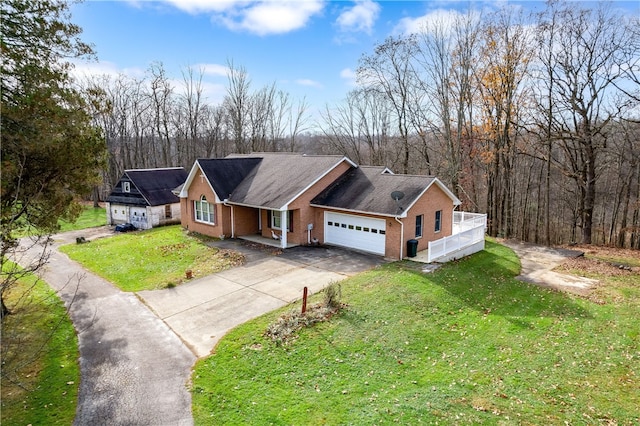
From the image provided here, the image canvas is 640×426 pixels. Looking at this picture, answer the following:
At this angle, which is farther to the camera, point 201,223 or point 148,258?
point 201,223

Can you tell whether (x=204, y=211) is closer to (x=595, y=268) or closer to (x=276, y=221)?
(x=276, y=221)

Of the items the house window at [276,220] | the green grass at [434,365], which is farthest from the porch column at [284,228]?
the green grass at [434,365]

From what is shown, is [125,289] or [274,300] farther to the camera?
[125,289]

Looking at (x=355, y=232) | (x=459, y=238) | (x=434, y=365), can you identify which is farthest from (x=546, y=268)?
(x=434, y=365)

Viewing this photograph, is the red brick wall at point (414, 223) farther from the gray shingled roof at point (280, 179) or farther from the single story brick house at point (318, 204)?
the gray shingled roof at point (280, 179)

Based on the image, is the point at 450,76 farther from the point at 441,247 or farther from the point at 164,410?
the point at 164,410

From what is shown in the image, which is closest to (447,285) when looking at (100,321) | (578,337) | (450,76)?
(578,337)

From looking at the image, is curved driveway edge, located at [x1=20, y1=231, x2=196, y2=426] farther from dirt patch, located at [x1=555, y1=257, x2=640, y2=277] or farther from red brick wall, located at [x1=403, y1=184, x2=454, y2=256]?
dirt patch, located at [x1=555, y1=257, x2=640, y2=277]

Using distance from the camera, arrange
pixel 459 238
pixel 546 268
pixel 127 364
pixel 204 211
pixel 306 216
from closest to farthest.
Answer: pixel 127 364, pixel 546 268, pixel 459 238, pixel 306 216, pixel 204 211
